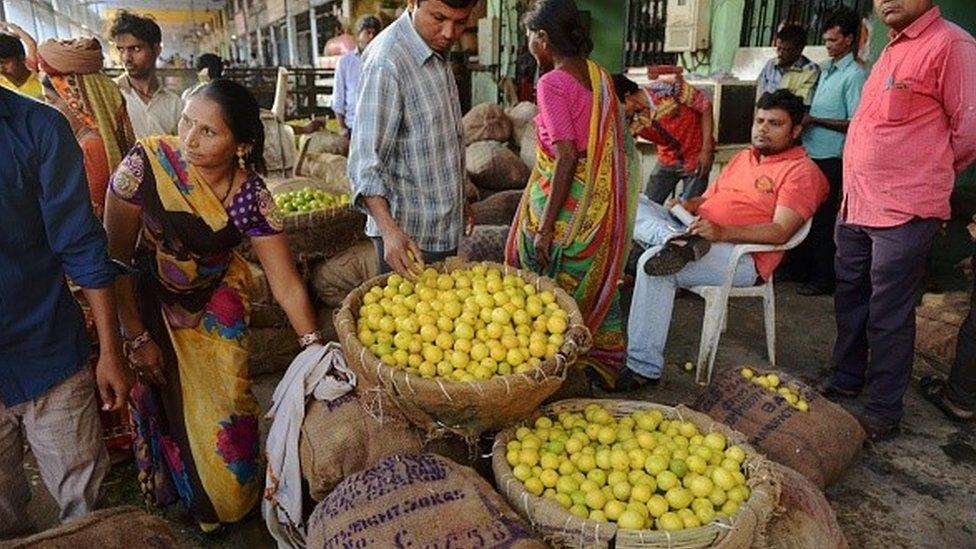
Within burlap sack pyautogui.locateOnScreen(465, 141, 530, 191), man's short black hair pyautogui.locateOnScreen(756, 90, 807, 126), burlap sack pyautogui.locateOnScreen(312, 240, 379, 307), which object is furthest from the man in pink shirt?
burlap sack pyautogui.locateOnScreen(465, 141, 530, 191)

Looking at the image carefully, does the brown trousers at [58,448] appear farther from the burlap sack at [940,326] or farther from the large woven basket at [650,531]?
the burlap sack at [940,326]

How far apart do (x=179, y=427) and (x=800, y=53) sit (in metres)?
5.09

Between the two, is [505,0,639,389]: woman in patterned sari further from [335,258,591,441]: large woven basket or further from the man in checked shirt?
[335,258,591,441]: large woven basket

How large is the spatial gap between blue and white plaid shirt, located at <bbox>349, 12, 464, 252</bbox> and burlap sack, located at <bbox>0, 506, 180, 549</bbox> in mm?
1278

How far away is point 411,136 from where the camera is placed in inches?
101

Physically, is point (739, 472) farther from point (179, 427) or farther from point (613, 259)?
point (179, 427)

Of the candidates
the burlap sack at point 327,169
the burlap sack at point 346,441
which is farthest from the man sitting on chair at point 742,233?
the burlap sack at point 327,169

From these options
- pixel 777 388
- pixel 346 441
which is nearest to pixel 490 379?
pixel 346 441

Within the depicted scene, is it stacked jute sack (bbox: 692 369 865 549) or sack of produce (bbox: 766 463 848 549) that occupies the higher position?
sack of produce (bbox: 766 463 848 549)

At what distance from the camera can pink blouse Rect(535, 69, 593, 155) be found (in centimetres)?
301

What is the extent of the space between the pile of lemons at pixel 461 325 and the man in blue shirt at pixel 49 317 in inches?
31.0

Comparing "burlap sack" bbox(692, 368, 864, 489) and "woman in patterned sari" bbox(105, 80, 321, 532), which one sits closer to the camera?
"woman in patterned sari" bbox(105, 80, 321, 532)

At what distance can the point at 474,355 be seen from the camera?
201 centimetres

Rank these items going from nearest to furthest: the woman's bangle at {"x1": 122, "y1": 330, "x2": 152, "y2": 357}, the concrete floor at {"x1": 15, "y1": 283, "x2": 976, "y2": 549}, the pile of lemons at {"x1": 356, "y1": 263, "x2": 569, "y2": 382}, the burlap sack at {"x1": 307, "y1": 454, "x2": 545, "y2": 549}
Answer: the burlap sack at {"x1": 307, "y1": 454, "x2": 545, "y2": 549} → the pile of lemons at {"x1": 356, "y1": 263, "x2": 569, "y2": 382} → the woman's bangle at {"x1": 122, "y1": 330, "x2": 152, "y2": 357} → the concrete floor at {"x1": 15, "y1": 283, "x2": 976, "y2": 549}
